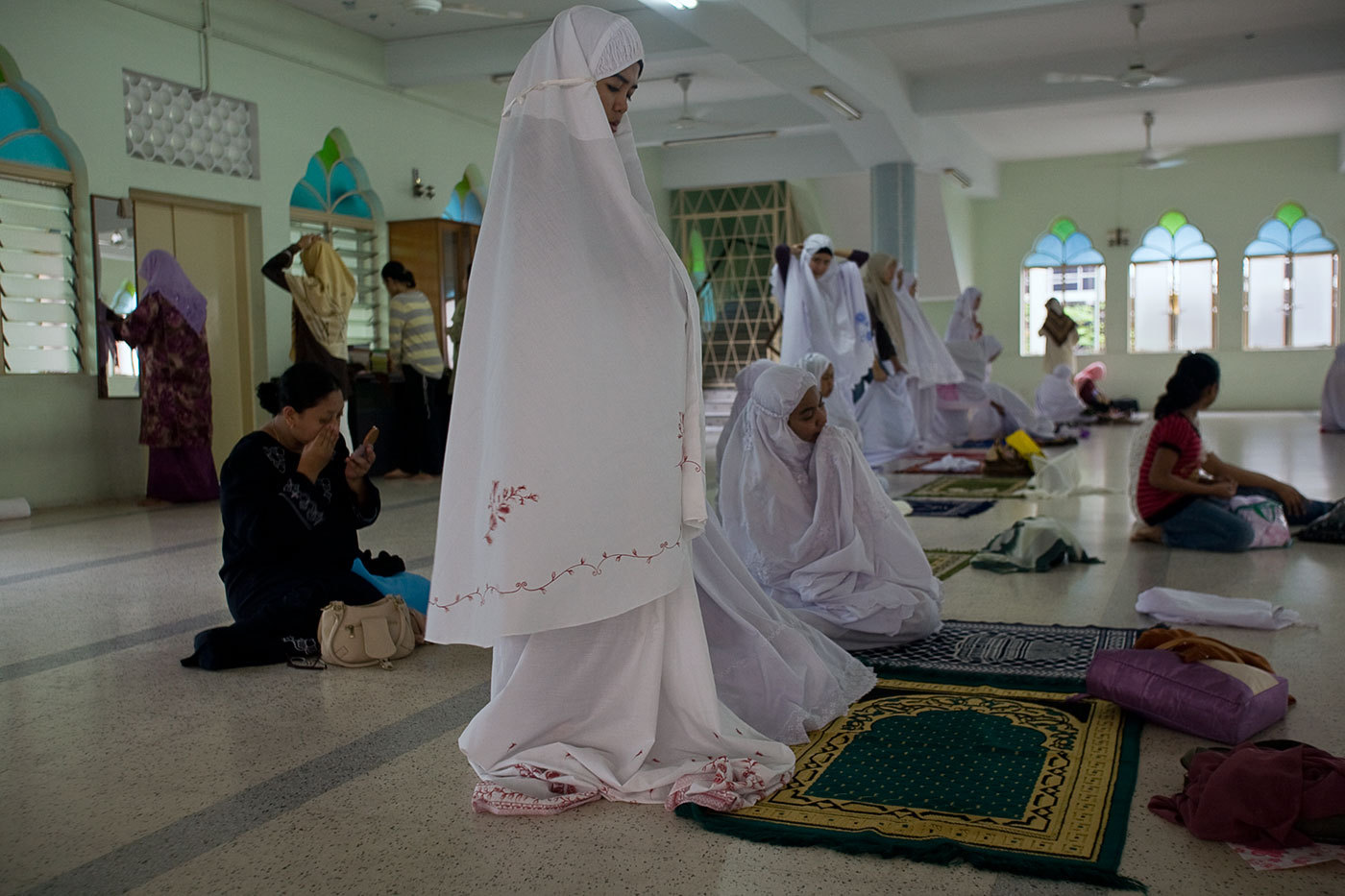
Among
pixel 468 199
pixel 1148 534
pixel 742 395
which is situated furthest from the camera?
pixel 468 199

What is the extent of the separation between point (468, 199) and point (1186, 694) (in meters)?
8.69

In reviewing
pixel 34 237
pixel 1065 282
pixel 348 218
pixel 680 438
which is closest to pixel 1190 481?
pixel 680 438

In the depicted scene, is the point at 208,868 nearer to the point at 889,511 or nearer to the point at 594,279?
the point at 594,279

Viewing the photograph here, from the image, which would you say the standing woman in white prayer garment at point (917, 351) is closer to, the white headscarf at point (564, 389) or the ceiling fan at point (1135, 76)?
the ceiling fan at point (1135, 76)

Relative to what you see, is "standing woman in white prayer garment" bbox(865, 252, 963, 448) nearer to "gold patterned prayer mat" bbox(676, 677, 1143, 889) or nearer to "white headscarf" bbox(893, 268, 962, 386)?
"white headscarf" bbox(893, 268, 962, 386)

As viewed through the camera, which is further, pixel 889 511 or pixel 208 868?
pixel 889 511

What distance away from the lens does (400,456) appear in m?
8.54

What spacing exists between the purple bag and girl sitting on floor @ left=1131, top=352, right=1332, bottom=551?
2.18 metres

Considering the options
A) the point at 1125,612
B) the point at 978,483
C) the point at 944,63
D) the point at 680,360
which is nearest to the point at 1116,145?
the point at 944,63

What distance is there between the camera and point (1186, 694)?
248 cm

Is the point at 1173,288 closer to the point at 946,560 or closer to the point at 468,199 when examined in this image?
the point at 468,199

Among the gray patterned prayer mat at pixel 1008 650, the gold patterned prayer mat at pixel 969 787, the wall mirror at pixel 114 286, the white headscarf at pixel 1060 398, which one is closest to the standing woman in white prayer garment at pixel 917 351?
the white headscarf at pixel 1060 398

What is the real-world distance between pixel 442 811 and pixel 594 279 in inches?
41.5

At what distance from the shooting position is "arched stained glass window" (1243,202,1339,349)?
49.9 ft
